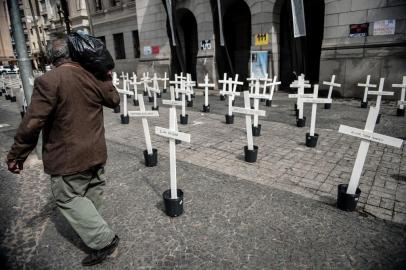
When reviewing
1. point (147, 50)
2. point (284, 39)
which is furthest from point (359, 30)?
point (147, 50)

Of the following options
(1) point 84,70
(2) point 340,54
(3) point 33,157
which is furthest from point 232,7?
(1) point 84,70

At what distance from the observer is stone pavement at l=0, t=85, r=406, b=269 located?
2.68m

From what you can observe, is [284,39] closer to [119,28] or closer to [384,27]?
[384,27]

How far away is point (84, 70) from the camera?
2453 mm

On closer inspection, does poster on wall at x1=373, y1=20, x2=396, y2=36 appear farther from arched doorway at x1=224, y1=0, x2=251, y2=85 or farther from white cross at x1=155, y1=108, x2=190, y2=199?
white cross at x1=155, y1=108, x2=190, y2=199

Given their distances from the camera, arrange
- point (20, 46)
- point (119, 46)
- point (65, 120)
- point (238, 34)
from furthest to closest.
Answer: point (119, 46) → point (238, 34) → point (20, 46) → point (65, 120)

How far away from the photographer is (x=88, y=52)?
7.83 feet

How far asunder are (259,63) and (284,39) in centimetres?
215

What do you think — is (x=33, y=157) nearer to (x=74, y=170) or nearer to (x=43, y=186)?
(x=43, y=186)

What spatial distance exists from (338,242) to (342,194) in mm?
716

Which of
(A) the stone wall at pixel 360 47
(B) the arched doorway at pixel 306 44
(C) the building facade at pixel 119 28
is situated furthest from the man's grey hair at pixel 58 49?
(C) the building facade at pixel 119 28

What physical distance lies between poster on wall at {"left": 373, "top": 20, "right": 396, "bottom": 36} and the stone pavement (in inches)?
262

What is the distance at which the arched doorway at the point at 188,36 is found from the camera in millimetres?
17453

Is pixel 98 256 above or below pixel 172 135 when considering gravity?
below
